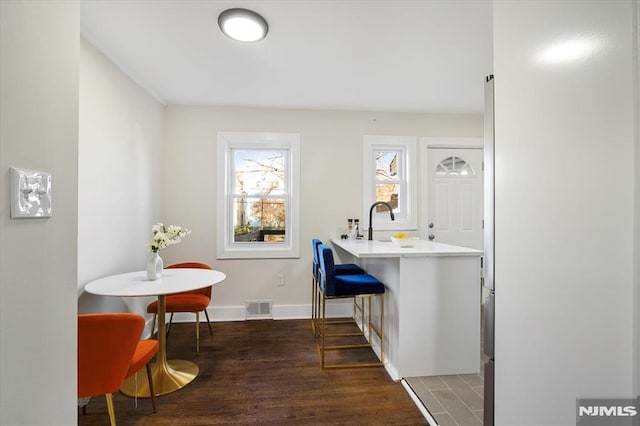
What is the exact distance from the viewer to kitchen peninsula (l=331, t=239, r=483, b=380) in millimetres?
2166

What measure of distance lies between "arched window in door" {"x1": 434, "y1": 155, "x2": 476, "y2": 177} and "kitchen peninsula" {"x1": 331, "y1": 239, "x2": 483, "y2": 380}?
1.75 metres

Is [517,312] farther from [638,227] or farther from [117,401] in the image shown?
[117,401]

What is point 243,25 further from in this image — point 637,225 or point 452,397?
point 452,397

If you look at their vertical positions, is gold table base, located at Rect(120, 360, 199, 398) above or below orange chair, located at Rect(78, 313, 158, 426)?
below

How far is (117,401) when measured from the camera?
1917 mm

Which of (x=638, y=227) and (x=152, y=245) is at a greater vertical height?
(x=638, y=227)

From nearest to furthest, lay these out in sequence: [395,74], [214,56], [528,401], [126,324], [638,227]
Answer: [638,227] < [528,401] < [126,324] < [214,56] < [395,74]

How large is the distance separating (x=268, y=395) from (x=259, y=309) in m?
1.43

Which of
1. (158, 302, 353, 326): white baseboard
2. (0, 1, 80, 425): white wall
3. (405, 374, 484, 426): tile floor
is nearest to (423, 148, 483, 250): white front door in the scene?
(158, 302, 353, 326): white baseboard

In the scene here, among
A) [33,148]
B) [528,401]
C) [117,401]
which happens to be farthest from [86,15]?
[528,401]

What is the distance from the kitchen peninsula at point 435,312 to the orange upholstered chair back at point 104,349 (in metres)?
1.43

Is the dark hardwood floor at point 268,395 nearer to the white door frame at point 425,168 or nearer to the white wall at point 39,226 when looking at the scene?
the white wall at point 39,226

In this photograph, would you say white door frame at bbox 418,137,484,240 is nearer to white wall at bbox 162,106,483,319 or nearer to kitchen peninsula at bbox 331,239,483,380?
white wall at bbox 162,106,483,319

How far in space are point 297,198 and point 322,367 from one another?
5.98 feet
